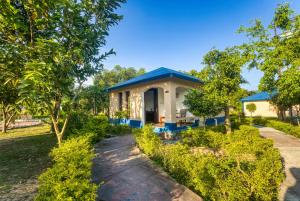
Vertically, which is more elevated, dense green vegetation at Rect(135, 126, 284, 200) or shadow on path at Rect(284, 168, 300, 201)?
dense green vegetation at Rect(135, 126, 284, 200)

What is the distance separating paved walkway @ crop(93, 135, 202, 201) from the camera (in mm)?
3930

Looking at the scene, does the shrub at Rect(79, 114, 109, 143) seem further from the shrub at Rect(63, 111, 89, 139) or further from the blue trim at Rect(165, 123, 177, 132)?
the blue trim at Rect(165, 123, 177, 132)

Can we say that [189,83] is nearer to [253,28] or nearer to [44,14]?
[253,28]

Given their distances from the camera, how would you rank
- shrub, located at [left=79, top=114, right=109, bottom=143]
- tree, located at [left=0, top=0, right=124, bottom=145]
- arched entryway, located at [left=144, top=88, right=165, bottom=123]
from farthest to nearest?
1. arched entryway, located at [left=144, top=88, right=165, bottom=123]
2. shrub, located at [left=79, top=114, right=109, bottom=143]
3. tree, located at [left=0, top=0, right=124, bottom=145]

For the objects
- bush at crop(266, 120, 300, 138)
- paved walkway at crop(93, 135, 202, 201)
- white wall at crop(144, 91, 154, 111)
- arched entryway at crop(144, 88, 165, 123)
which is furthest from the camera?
white wall at crop(144, 91, 154, 111)

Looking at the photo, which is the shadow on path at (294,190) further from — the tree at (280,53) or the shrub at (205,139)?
the tree at (280,53)

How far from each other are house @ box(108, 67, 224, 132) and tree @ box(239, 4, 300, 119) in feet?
17.9

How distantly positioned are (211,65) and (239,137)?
4996 millimetres

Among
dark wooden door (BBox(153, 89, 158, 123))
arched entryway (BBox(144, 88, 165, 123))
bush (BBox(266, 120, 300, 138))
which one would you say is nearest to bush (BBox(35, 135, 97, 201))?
arched entryway (BBox(144, 88, 165, 123))

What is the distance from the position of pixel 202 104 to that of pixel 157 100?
239 inches

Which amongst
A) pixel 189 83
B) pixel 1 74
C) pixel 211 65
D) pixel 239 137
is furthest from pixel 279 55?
pixel 1 74

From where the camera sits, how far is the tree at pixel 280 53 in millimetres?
11088

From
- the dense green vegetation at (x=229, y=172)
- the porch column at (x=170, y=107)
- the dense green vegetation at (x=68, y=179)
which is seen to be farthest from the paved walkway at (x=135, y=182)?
the porch column at (x=170, y=107)

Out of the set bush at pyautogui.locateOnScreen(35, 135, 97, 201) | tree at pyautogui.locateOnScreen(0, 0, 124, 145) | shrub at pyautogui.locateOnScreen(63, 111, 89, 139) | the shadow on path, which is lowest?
the shadow on path
